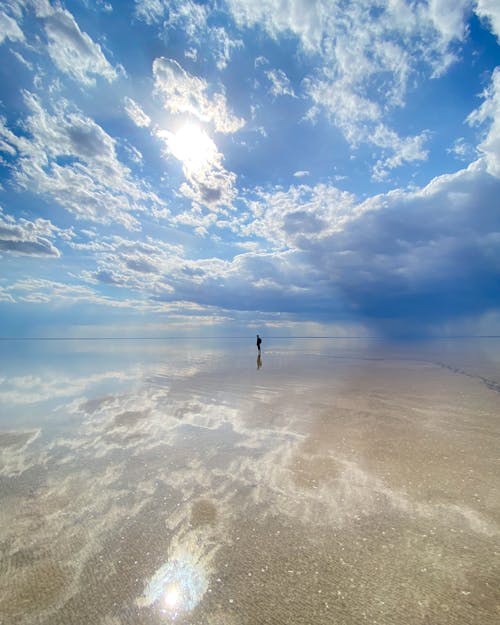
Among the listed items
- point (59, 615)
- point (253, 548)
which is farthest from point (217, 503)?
point (59, 615)

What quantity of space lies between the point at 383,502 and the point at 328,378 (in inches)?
734

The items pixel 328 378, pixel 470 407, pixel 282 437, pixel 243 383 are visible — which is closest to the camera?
pixel 282 437

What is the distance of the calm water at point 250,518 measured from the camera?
170 inches

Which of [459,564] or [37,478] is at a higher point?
[459,564]

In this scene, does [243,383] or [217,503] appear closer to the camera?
[217,503]

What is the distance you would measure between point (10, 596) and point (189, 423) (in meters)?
8.78

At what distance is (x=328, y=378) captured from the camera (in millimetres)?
25109

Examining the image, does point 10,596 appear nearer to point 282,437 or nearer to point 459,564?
point 459,564

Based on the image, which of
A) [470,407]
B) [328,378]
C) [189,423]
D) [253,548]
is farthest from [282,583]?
[328,378]

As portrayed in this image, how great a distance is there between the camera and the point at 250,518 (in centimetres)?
636

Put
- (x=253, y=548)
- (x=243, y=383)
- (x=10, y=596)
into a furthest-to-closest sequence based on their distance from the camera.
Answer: (x=243, y=383) → (x=253, y=548) → (x=10, y=596)

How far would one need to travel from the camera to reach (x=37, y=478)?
8.37m

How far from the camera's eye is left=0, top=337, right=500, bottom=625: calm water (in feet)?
14.2

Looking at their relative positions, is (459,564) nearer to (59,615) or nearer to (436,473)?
(436,473)
